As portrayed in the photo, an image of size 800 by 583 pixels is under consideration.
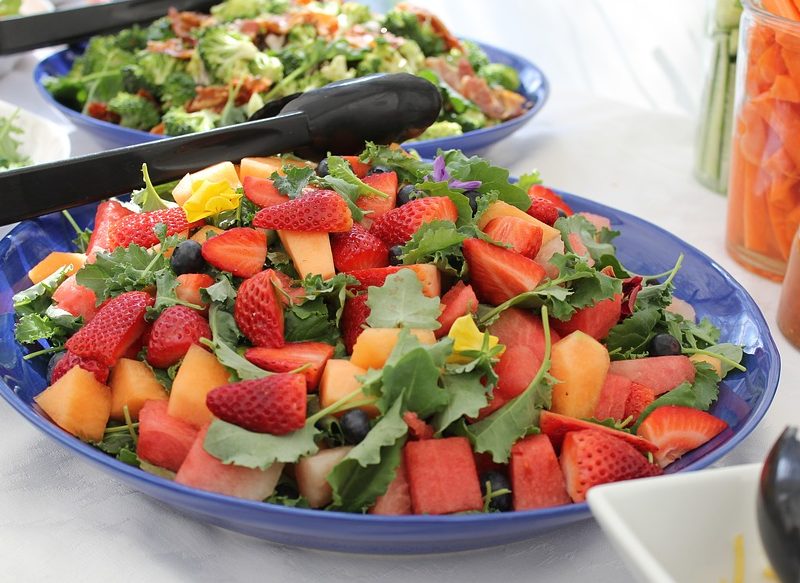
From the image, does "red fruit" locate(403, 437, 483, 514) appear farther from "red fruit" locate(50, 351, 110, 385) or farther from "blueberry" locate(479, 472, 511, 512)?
"red fruit" locate(50, 351, 110, 385)

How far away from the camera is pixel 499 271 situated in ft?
3.25

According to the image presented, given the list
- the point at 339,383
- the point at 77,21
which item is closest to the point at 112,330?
the point at 339,383

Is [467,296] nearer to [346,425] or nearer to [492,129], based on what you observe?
[346,425]

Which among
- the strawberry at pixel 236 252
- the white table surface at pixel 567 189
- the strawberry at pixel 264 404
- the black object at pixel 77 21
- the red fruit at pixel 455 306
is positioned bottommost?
the white table surface at pixel 567 189

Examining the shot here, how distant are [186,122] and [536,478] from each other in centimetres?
118

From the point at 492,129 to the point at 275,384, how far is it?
1015 millimetres

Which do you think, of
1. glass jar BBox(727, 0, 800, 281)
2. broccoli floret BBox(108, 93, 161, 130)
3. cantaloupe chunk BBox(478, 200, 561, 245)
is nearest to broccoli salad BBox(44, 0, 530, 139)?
broccoli floret BBox(108, 93, 161, 130)

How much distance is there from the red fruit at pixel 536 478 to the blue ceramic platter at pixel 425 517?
36 millimetres

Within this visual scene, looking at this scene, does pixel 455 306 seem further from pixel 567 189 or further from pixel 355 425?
pixel 567 189

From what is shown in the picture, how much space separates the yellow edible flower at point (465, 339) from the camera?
90cm

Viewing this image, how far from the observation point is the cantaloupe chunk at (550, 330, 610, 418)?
94 cm

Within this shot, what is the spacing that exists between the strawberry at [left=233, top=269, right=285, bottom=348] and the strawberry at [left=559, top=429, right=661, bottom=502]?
31 cm

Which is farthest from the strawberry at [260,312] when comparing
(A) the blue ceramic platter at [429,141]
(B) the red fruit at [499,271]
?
(A) the blue ceramic platter at [429,141]

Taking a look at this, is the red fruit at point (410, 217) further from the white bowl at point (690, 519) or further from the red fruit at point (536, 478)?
the white bowl at point (690, 519)
